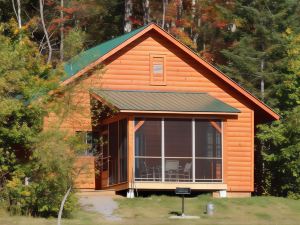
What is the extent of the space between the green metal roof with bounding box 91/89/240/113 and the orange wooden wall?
0.45 m

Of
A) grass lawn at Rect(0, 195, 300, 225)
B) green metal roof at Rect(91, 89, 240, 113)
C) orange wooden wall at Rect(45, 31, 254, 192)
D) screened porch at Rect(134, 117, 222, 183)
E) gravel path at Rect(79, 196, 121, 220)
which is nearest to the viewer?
grass lawn at Rect(0, 195, 300, 225)

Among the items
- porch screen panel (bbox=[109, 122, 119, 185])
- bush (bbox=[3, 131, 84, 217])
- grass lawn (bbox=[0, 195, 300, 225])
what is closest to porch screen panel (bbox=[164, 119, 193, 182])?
grass lawn (bbox=[0, 195, 300, 225])

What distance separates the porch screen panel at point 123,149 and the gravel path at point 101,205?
4.53 ft

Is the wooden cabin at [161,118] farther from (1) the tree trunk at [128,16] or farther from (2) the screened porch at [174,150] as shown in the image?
(1) the tree trunk at [128,16]

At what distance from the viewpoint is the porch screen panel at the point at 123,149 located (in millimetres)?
39500

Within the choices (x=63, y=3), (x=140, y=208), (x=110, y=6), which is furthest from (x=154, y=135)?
(x=110, y=6)

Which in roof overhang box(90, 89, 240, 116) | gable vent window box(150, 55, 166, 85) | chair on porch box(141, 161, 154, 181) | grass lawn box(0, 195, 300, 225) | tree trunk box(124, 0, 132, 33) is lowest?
grass lawn box(0, 195, 300, 225)

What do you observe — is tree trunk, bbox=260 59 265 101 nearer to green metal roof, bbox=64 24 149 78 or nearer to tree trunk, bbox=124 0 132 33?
green metal roof, bbox=64 24 149 78

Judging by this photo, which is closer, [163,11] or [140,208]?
[140,208]

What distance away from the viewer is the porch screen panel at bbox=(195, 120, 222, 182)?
39938 mm

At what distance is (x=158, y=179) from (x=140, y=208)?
333 cm

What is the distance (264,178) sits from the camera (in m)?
48.0

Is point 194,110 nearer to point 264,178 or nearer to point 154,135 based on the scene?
point 154,135

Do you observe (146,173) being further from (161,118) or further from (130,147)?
(161,118)
